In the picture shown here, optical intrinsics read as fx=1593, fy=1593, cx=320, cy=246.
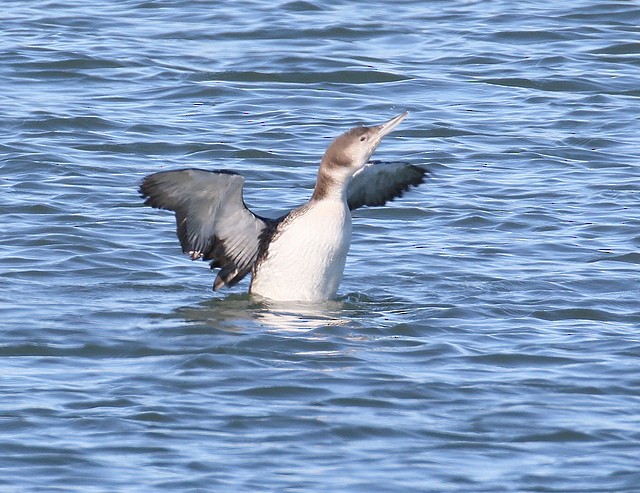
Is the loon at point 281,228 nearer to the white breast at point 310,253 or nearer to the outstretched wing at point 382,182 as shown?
the white breast at point 310,253

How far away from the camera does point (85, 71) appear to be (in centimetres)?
1489

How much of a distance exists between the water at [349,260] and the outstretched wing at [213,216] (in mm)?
280

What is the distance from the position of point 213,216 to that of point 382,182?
4.41ft

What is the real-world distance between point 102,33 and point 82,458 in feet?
33.9

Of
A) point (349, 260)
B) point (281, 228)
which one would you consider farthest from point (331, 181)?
point (349, 260)

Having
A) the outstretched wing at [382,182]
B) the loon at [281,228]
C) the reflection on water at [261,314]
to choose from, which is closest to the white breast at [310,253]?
the loon at [281,228]

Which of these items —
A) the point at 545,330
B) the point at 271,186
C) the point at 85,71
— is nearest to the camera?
the point at 545,330

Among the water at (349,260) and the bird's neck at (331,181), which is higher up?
the bird's neck at (331,181)

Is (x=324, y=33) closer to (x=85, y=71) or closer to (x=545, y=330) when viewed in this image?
(x=85, y=71)

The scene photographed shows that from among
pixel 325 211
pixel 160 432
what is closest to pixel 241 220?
pixel 325 211

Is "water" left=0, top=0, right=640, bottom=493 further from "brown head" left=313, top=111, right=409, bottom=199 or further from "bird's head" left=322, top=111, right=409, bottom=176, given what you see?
"bird's head" left=322, top=111, right=409, bottom=176

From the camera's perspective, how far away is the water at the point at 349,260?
6742 millimetres

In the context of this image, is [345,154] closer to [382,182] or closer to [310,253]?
[310,253]

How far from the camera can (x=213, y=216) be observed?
29.7 ft
